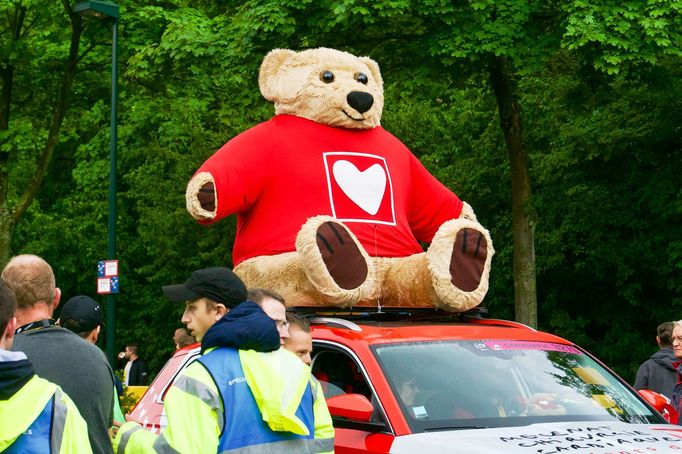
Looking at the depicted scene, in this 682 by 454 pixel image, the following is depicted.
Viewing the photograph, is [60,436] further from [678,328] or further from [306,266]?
[678,328]

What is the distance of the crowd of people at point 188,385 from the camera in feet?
10.0

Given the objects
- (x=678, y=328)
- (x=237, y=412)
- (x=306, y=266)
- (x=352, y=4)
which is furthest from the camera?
(x=352, y=4)

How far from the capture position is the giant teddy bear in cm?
680

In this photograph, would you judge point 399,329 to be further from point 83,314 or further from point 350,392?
point 83,314

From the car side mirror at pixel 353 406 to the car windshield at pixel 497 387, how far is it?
0.22 metres

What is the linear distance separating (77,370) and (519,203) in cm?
→ 1095

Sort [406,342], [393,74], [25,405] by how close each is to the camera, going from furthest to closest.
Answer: [393,74], [406,342], [25,405]

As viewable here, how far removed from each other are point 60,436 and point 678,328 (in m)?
6.53

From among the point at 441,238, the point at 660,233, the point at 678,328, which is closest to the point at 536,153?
the point at 660,233

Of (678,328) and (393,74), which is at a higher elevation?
(393,74)

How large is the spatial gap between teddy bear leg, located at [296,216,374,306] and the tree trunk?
780 cm

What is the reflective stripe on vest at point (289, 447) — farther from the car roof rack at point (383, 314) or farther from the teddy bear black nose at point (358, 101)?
the teddy bear black nose at point (358, 101)

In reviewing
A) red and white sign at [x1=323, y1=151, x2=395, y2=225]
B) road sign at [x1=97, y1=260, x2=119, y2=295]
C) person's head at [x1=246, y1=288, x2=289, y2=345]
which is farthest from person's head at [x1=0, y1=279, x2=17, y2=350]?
road sign at [x1=97, y1=260, x2=119, y2=295]

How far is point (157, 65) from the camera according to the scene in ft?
48.6
